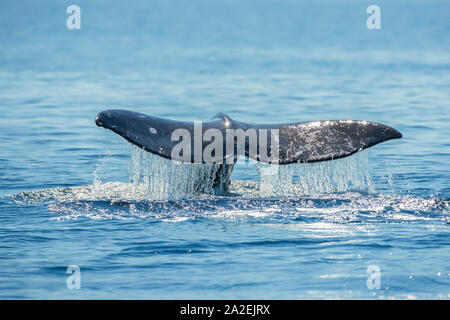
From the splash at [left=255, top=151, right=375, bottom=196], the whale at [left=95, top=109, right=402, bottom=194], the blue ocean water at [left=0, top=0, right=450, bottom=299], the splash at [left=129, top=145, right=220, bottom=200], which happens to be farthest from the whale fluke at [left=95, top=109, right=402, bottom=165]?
the splash at [left=129, top=145, right=220, bottom=200]

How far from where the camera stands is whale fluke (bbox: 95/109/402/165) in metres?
8.99

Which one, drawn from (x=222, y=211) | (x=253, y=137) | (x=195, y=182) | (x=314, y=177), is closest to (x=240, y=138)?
(x=253, y=137)

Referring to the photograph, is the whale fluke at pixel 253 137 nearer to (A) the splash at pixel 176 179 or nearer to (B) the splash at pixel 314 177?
(B) the splash at pixel 314 177

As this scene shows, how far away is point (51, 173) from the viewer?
45.4 ft

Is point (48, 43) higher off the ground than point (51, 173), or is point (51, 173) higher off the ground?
point (48, 43)

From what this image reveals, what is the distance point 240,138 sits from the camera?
9.55 metres

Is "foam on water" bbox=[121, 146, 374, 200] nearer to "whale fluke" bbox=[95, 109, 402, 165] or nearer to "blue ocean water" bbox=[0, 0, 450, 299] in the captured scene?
"blue ocean water" bbox=[0, 0, 450, 299]

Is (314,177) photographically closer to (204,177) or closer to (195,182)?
(204,177)

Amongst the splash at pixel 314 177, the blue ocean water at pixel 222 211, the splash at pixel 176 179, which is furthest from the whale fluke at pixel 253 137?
the splash at pixel 176 179

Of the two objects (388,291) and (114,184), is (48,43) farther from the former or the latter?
(388,291)
